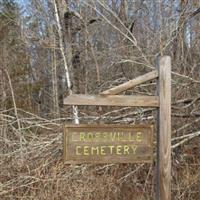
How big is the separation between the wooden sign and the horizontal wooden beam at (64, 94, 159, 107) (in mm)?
223

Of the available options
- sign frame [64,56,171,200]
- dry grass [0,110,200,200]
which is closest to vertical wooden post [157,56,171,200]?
sign frame [64,56,171,200]

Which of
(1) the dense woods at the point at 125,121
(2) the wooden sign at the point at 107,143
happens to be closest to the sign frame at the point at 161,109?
(2) the wooden sign at the point at 107,143

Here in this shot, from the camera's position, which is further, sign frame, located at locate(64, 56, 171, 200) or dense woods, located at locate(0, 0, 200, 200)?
dense woods, located at locate(0, 0, 200, 200)

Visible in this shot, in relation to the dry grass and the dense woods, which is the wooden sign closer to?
the dense woods

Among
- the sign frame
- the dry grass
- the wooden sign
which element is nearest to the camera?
the wooden sign

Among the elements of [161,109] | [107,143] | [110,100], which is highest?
[110,100]

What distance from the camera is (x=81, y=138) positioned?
13.4 ft

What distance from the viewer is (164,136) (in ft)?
14.1

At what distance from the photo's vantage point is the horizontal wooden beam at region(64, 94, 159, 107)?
413cm

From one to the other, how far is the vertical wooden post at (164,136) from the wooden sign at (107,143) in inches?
6.3

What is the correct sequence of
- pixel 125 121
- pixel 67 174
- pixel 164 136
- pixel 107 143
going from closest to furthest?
pixel 107 143 → pixel 164 136 → pixel 67 174 → pixel 125 121

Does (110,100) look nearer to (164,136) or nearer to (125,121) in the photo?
(164,136)

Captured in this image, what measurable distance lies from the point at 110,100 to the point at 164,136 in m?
0.65

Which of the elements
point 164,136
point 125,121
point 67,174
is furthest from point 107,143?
point 125,121
